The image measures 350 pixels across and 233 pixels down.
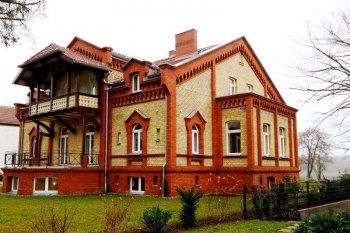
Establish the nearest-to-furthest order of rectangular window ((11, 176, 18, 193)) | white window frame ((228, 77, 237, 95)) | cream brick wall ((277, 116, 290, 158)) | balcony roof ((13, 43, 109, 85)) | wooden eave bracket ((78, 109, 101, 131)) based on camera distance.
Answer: balcony roof ((13, 43, 109, 85)) < wooden eave bracket ((78, 109, 101, 131)) < rectangular window ((11, 176, 18, 193)) < cream brick wall ((277, 116, 290, 158)) < white window frame ((228, 77, 237, 95))

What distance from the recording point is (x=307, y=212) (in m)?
10.9

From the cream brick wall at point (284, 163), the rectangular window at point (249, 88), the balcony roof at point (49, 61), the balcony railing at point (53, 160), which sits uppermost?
the balcony roof at point (49, 61)

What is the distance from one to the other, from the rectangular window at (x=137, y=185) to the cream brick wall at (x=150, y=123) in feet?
5.18

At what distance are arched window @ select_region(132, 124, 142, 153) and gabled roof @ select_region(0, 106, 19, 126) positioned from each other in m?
28.9

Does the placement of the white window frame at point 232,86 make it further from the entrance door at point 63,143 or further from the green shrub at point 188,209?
the green shrub at point 188,209

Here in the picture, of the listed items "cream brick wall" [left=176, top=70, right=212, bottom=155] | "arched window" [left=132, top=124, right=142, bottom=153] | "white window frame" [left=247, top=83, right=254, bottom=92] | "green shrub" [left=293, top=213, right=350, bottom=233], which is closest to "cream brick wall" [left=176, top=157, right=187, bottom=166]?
"cream brick wall" [left=176, top=70, right=212, bottom=155]

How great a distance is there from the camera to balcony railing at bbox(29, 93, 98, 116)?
19.5 metres

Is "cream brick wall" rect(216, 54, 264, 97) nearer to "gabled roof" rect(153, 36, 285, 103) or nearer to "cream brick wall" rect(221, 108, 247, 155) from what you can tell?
"gabled roof" rect(153, 36, 285, 103)

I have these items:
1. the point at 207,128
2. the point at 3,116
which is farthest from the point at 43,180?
the point at 3,116

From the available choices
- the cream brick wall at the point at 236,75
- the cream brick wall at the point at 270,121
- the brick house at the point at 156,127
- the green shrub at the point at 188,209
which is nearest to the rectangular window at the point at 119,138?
the brick house at the point at 156,127

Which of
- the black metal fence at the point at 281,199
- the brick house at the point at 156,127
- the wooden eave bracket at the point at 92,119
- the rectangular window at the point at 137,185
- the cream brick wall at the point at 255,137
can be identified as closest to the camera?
the black metal fence at the point at 281,199

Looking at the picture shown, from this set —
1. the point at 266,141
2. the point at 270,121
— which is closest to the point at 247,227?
the point at 266,141

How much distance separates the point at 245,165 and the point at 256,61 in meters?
9.58

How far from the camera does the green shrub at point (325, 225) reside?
6402 millimetres
